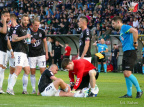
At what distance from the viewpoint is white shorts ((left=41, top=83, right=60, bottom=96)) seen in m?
10.7

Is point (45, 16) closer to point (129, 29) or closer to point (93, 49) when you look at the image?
point (93, 49)

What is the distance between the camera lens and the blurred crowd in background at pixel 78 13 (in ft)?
96.7

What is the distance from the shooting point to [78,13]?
33938mm

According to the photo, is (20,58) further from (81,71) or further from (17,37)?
(81,71)

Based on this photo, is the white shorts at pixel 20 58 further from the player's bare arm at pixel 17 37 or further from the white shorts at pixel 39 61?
the white shorts at pixel 39 61

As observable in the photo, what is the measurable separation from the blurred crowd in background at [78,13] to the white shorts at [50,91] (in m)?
17.9

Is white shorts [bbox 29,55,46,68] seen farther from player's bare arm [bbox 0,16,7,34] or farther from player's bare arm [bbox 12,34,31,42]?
player's bare arm [bbox 0,16,7,34]

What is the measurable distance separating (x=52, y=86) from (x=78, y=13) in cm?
2374

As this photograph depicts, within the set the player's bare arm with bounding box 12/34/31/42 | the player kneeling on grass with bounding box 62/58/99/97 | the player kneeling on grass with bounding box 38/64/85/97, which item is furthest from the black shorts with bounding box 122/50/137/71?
the player's bare arm with bounding box 12/34/31/42

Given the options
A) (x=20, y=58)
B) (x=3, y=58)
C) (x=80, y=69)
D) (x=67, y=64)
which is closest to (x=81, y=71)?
(x=80, y=69)

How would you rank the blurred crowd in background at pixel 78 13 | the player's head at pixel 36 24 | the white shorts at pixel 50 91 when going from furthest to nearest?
1. the blurred crowd in background at pixel 78 13
2. the player's head at pixel 36 24
3. the white shorts at pixel 50 91

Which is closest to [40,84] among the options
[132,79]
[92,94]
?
[92,94]

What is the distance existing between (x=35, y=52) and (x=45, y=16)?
80.5 ft

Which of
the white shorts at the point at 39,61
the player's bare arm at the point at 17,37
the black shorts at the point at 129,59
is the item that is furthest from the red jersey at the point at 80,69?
the white shorts at the point at 39,61
